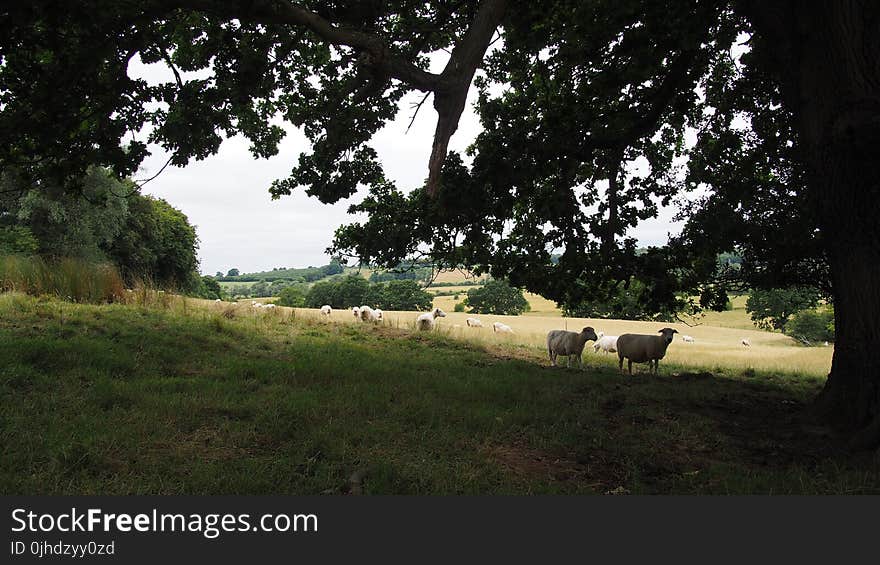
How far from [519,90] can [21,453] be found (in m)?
12.5

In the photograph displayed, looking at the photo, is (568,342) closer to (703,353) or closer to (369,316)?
(369,316)

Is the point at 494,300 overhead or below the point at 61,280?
overhead

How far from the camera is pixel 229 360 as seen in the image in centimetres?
917

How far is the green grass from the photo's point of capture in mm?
4605

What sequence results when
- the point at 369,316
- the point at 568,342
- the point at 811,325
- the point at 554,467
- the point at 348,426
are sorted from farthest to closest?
the point at 811,325 < the point at 369,316 < the point at 568,342 < the point at 348,426 < the point at 554,467

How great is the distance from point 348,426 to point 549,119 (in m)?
7.28

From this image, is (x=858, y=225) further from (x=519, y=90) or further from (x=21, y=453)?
(x=21, y=453)

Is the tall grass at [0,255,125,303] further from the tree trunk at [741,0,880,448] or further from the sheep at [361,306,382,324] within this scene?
the tree trunk at [741,0,880,448]

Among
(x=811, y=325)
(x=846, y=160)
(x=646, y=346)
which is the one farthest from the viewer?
(x=811, y=325)

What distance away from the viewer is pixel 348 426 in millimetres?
6035

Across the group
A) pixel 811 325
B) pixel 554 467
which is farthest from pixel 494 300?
pixel 554 467

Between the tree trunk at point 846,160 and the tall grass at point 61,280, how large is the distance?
1733 centimetres

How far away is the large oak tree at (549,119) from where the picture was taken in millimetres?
6520

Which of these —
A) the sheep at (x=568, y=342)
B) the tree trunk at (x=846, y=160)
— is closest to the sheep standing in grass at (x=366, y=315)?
the sheep at (x=568, y=342)
